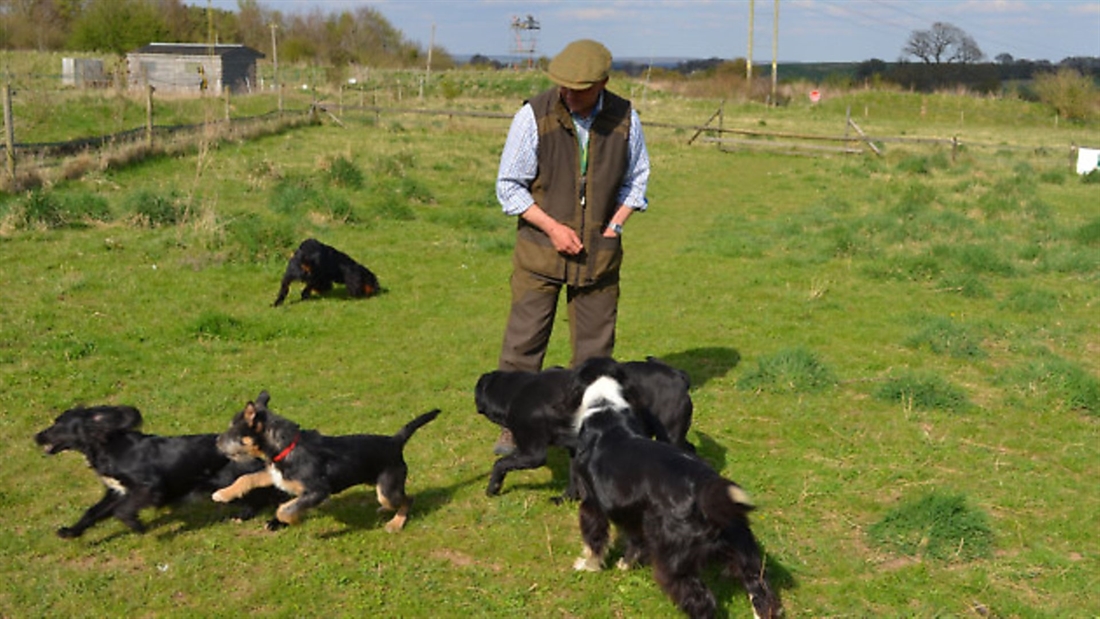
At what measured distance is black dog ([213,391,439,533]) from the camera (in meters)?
5.06

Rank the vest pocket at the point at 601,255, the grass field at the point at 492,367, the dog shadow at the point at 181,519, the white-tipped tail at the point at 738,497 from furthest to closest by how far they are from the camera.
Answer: the vest pocket at the point at 601,255, the dog shadow at the point at 181,519, the grass field at the point at 492,367, the white-tipped tail at the point at 738,497

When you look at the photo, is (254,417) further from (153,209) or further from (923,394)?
(153,209)

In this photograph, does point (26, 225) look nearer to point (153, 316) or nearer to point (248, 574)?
point (153, 316)

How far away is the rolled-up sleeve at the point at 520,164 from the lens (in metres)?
5.80

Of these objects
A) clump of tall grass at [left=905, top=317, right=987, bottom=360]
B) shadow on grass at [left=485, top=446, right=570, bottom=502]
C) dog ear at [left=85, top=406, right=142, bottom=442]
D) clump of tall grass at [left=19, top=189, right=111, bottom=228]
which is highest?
clump of tall grass at [left=19, top=189, right=111, bottom=228]

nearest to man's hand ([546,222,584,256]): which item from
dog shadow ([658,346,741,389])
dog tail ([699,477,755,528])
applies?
Result: dog tail ([699,477,755,528])

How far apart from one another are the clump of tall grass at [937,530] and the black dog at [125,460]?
13.0ft

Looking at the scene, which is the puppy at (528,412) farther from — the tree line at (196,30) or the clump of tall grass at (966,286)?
the tree line at (196,30)

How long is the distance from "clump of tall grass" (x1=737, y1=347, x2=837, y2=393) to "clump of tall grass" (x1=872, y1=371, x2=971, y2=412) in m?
0.50

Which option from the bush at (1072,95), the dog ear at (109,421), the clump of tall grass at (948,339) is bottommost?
the clump of tall grass at (948,339)

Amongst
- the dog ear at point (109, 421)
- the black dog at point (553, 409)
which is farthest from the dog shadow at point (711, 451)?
the dog ear at point (109, 421)

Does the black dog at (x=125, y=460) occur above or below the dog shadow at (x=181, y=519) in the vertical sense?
above

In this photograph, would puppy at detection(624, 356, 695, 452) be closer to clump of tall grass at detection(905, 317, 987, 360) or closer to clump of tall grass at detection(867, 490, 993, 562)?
clump of tall grass at detection(867, 490, 993, 562)

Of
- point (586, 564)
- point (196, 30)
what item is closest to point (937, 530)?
point (586, 564)
